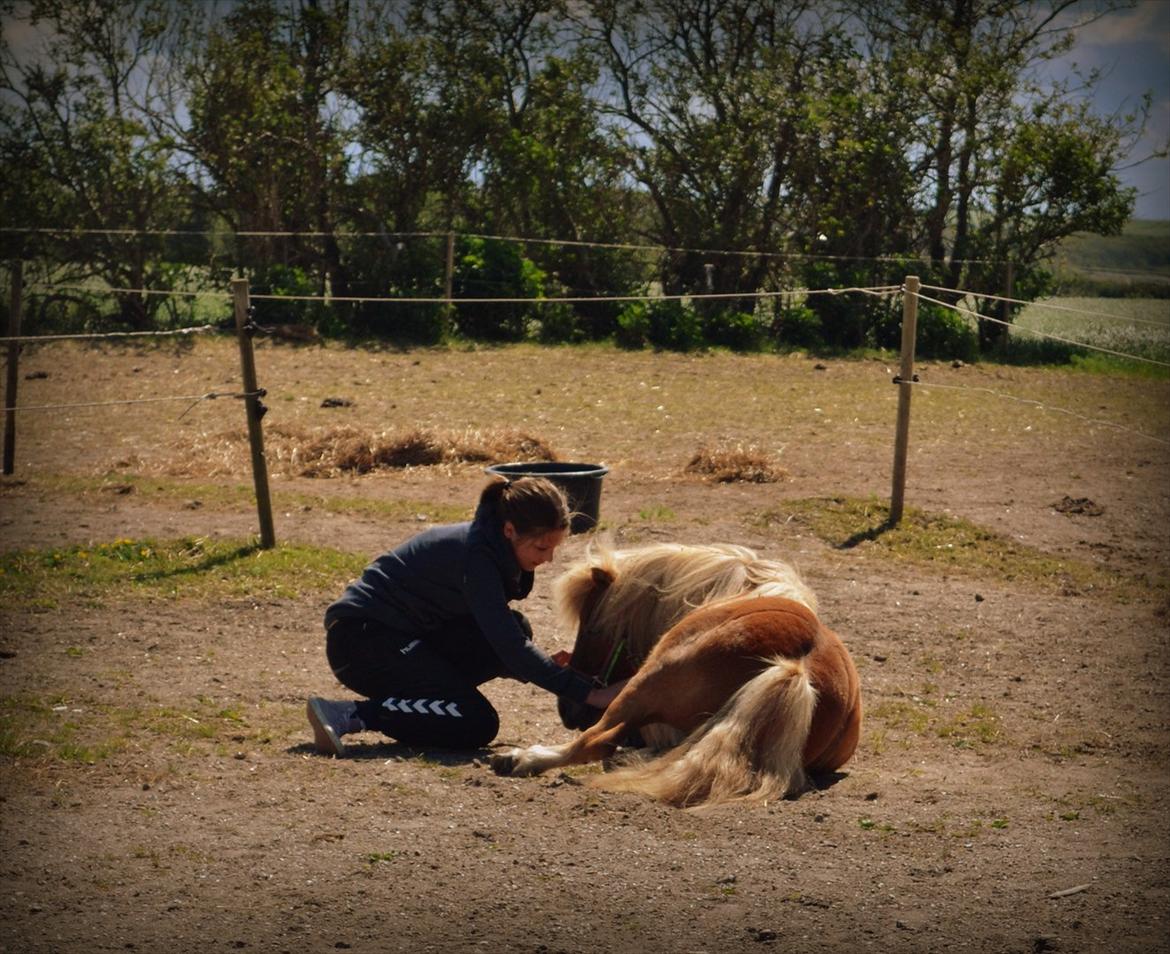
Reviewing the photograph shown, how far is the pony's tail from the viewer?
3.54 meters

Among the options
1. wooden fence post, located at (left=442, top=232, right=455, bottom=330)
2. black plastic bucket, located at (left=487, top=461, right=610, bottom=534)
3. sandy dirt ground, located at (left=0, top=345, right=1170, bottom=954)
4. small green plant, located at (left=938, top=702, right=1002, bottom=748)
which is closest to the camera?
sandy dirt ground, located at (left=0, top=345, right=1170, bottom=954)

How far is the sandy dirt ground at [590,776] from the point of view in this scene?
109 inches

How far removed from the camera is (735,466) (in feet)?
30.1

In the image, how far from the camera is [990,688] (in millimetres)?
5195

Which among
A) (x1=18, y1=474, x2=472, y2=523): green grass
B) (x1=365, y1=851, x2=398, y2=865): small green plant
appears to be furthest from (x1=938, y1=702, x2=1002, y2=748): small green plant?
(x1=18, y1=474, x2=472, y2=523): green grass

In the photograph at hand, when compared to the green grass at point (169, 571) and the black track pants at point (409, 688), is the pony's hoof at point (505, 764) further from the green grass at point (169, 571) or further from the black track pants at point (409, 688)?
the green grass at point (169, 571)

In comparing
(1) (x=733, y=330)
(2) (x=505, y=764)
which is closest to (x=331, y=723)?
(2) (x=505, y=764)

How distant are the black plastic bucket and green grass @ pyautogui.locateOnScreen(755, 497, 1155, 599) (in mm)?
1158

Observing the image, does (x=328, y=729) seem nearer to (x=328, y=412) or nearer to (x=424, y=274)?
(x=328, y=412)

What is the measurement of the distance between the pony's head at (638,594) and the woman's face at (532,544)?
0.23 meters

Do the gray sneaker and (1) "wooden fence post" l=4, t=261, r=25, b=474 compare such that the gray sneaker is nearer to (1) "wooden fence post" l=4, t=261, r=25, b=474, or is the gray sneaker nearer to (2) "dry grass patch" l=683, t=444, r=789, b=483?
(2) "dry grass patch" l=683, t=444, r=789, b=483

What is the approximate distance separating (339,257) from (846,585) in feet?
38.7

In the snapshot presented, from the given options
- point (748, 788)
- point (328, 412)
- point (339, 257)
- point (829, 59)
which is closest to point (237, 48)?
point (339, 257)

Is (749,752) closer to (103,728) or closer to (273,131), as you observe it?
(103,728)
